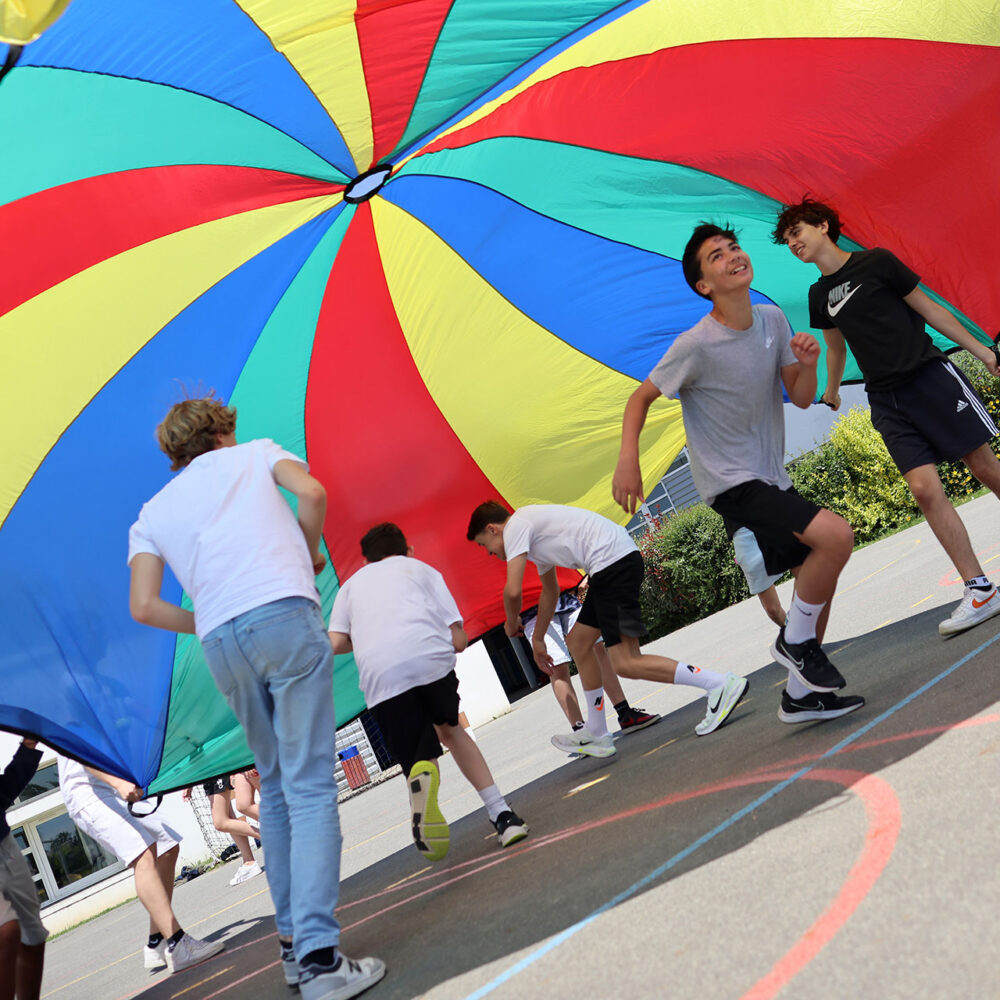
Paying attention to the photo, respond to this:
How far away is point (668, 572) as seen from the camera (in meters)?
17.5

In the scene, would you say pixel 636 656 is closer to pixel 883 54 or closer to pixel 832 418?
pixel 883 54

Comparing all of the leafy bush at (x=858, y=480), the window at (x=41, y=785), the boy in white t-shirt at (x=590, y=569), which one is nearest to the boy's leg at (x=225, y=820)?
the boy in white t-shirt at (x=590, y=569)

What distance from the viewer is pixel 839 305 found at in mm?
4488

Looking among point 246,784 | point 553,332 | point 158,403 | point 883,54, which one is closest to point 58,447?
point 158,403

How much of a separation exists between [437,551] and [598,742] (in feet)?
4.74

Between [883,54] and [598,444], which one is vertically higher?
[883,54]

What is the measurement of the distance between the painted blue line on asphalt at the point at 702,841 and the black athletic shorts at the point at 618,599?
180 centimetres

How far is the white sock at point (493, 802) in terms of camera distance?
4.29 m

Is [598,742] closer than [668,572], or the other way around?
[598,742]

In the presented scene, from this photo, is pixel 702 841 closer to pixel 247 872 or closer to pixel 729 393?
pixel 729 393

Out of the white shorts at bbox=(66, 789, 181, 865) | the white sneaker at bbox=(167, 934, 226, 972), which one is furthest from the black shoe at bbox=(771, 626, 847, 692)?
the white shorts at bbox=(66, 789, 181, 865)

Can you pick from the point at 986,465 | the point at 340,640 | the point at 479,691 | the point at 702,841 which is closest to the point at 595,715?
the point at 340,640

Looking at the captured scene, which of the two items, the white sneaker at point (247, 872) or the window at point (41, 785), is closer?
the white sneaker at point (247, 872)

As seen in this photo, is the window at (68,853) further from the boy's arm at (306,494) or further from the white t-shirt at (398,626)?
the boy's arm at (306,494)
